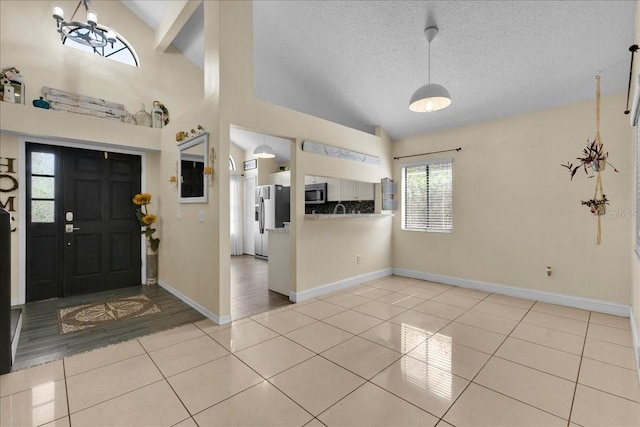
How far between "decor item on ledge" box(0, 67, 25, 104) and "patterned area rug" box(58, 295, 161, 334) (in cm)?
273

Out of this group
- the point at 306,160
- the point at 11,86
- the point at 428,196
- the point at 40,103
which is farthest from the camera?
the point at 428,196

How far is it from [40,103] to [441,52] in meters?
5.19

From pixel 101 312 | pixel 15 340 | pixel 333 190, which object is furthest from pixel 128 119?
pixel 333 190

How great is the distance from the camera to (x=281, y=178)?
24.2 ft

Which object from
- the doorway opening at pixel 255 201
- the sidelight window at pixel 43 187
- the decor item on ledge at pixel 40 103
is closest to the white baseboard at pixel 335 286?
the doorway opening at pixel 255 201

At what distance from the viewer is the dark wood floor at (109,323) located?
251cm

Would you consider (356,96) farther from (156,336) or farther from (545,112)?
(156,336)

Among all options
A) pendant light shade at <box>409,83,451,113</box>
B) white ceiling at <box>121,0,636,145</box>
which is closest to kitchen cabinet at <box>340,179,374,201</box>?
white ceiling at <box>121,0,636,145</box>

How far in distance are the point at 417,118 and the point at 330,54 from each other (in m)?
1.77

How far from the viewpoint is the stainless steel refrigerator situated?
6832 millimetres

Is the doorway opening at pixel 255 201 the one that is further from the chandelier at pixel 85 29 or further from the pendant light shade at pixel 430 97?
the pendant light shade at pixel 430 97

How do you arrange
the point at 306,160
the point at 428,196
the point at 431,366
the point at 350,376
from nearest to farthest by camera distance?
1. the point at 350,376
2. the point at 431,366
3. the point at 306,160
4. the point at 428,196

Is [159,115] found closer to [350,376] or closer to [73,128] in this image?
[73,128]

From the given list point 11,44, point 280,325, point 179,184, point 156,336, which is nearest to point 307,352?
point 280,325
